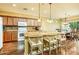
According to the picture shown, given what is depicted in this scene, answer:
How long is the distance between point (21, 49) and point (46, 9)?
0.97 m

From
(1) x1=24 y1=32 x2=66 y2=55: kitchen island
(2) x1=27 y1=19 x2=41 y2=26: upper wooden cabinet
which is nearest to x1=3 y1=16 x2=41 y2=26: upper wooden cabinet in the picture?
(2) x1=27 y1=19 x2=41 y2=26: upper wooden cabinet

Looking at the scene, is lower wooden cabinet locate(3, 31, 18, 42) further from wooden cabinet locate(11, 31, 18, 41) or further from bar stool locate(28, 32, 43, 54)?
bar stool locate(28, 32, 43, 54)

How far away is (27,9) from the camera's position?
8.17ft

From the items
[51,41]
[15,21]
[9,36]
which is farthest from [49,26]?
[9,36]

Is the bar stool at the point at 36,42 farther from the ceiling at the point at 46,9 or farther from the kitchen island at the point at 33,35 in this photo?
the ceiling at the point at 46,9

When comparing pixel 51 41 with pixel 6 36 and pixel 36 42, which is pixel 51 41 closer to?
pixel 36 42

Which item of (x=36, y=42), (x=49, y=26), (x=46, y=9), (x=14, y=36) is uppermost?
(x=46, y=9)

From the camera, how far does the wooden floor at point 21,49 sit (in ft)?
8.12

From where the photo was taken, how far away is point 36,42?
8.48 ft

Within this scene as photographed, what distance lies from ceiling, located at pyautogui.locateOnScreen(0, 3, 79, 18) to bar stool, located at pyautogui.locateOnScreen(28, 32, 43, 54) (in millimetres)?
436

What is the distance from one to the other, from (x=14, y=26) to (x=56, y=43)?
3.11 ft

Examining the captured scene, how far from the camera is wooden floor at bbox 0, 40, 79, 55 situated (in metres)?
2.47

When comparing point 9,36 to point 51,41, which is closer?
point 9,36

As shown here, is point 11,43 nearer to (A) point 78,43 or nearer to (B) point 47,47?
(B) point 47,47
